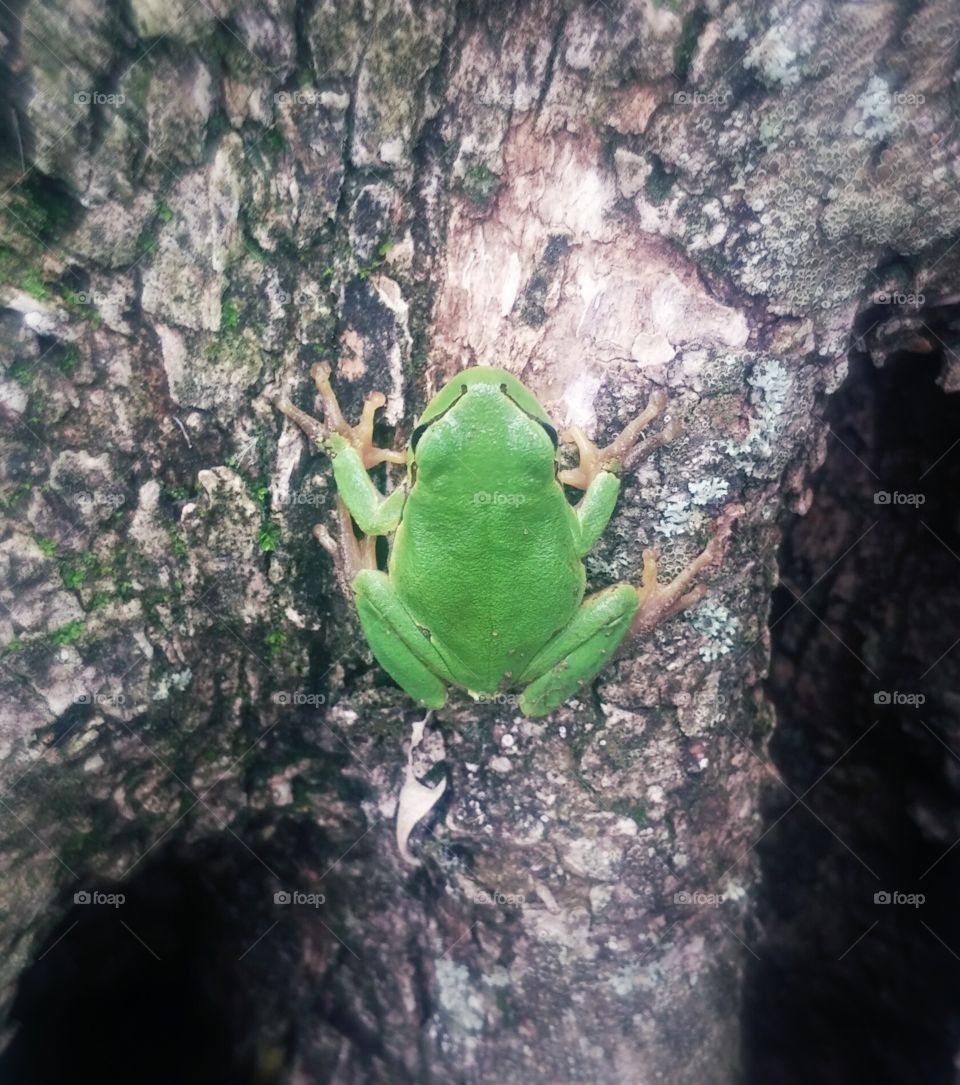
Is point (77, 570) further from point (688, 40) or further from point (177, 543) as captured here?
point (688, 40)

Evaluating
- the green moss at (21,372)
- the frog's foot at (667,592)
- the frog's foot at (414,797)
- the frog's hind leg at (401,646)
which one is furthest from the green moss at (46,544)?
the frog's foot at (667,592)

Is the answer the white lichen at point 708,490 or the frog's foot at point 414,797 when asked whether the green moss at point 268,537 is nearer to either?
the frog's foot at point 414,797

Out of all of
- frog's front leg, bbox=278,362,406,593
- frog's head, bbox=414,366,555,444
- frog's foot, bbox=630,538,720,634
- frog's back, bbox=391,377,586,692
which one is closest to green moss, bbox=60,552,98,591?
frog's front leg, bbox=278,362,406,593

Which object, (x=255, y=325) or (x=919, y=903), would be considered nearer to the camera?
(x=255, y=325)

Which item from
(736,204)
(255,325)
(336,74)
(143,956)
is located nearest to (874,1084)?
(143,956)

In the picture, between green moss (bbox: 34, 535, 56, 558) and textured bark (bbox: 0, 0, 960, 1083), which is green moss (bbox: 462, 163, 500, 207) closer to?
textured bark (bbox: 0, 0, 960, 1083)

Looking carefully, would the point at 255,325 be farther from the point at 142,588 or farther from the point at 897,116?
the point at 897,116
